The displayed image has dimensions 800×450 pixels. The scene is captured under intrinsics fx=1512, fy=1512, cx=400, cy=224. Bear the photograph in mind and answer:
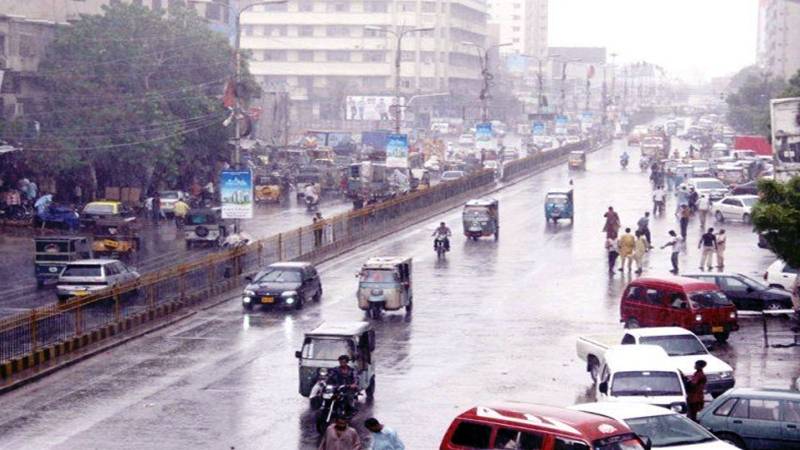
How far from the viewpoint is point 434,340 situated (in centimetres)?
3744

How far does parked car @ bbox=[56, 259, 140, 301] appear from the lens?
1699 inches

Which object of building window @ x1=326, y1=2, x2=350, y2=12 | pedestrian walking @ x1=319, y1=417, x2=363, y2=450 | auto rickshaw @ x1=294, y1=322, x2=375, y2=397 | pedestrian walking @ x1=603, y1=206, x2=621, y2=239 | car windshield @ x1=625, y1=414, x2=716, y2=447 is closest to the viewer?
pedestrian walking @ x1=319, y1=417, x2=363, y2=450

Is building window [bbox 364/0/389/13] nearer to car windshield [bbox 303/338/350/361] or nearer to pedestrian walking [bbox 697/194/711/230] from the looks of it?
pedestrian walking [bbox 697/194/711/230]

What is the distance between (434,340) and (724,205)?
33157 mm

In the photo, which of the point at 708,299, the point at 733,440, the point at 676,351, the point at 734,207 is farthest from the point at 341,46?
the point at 733,440

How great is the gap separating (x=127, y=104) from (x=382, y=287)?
37743mm

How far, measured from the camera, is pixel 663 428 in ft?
70.7

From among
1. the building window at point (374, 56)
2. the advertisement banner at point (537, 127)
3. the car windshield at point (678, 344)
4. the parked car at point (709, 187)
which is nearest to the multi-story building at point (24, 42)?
the parked car at point (709, 187)

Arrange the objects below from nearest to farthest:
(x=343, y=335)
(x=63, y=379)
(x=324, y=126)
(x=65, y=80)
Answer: (x=343, y=335)
(x=63, y=379)
(x=65, y=80)
(x=324, y=126)

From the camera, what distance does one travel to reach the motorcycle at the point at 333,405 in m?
26.0

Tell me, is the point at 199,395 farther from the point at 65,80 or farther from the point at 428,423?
the point at 65,80

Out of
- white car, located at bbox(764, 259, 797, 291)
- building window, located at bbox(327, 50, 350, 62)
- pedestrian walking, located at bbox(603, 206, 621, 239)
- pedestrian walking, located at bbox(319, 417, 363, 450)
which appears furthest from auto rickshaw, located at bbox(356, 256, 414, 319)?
building window, located at bbox(327, 50, 350, 62)

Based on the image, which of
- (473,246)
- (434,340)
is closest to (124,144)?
(473,246)

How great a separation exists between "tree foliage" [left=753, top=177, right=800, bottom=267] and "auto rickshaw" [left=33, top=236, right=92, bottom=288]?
77.9 feet
